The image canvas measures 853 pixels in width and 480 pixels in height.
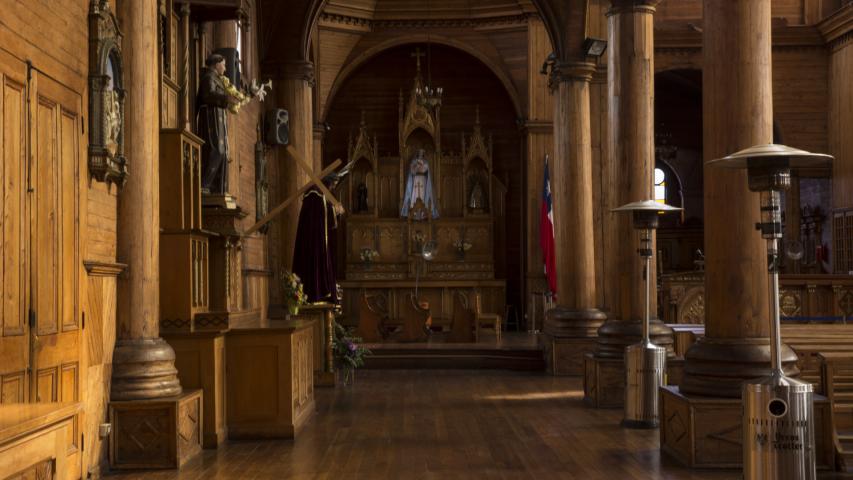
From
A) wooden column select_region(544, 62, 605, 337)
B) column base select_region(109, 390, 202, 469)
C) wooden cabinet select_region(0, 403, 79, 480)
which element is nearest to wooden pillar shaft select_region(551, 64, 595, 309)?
wooden column select_region(544, 62, 605, 337)

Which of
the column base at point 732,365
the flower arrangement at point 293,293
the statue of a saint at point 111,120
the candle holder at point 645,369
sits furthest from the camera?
the flower arrangement at point 293,293

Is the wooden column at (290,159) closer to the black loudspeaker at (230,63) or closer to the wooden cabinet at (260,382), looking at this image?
the black loudspeaker at (230,63)

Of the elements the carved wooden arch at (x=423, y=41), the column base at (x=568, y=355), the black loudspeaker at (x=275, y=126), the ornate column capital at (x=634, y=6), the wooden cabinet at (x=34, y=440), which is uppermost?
the carved wooden arch at (x=423, y=41)

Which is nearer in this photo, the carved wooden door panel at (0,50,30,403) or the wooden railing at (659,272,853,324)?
the carved wooden door panel at (0,50,30,403)

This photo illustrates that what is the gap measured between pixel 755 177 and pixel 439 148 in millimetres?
19151

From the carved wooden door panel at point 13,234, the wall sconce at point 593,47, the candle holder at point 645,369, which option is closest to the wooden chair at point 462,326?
the wall sconce at point 593,47

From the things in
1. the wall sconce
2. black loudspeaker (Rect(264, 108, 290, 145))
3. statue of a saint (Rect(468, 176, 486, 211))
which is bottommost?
statue of a saint (Rect(468, 176, 486, 211))

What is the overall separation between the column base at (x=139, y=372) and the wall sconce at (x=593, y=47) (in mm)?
9725

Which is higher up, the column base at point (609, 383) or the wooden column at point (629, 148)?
the wooden column at point (629, 148)

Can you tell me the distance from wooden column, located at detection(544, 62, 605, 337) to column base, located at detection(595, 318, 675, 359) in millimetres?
3939

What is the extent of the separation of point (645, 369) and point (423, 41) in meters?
16.1

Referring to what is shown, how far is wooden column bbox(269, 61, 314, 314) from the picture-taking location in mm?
17062

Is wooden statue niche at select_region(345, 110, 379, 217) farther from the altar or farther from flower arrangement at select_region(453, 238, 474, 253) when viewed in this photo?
flower arrangement at select_region(453, 238, 474, 253)

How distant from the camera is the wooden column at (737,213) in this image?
7855 millimetres
